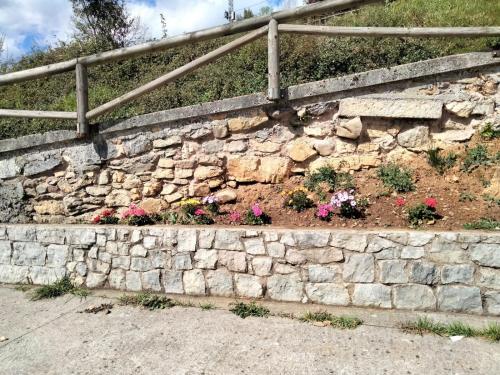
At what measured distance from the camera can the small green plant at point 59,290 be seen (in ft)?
14.1

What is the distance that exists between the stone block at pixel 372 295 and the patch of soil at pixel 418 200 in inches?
24.4

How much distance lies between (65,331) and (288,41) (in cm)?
509

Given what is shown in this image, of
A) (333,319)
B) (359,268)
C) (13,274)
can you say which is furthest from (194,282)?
(13,274)

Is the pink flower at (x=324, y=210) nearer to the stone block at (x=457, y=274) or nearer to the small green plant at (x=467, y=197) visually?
the stone block at (x=457, y=274)

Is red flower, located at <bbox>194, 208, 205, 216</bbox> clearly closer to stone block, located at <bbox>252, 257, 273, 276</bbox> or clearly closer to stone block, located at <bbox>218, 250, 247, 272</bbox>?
stone block, located at <bbox>218, 250, 247, 272</bbox>

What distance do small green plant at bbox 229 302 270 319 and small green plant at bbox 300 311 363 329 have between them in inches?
13.8

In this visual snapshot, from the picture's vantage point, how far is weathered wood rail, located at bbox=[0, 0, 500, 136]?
4.07 m

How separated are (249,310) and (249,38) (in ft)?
9.75

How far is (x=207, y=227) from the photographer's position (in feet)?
13.2

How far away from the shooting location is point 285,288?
3594 mm

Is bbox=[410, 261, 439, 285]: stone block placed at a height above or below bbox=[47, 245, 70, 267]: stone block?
below

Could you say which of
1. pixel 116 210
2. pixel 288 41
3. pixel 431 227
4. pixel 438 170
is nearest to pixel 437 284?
pixel 431 227

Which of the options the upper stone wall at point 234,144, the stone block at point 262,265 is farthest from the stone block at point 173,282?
the upper stone wall at point 234,144

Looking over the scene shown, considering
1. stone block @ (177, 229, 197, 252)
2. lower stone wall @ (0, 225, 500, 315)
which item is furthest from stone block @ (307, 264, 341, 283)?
stone block @ (177, 229, 197, 252)
